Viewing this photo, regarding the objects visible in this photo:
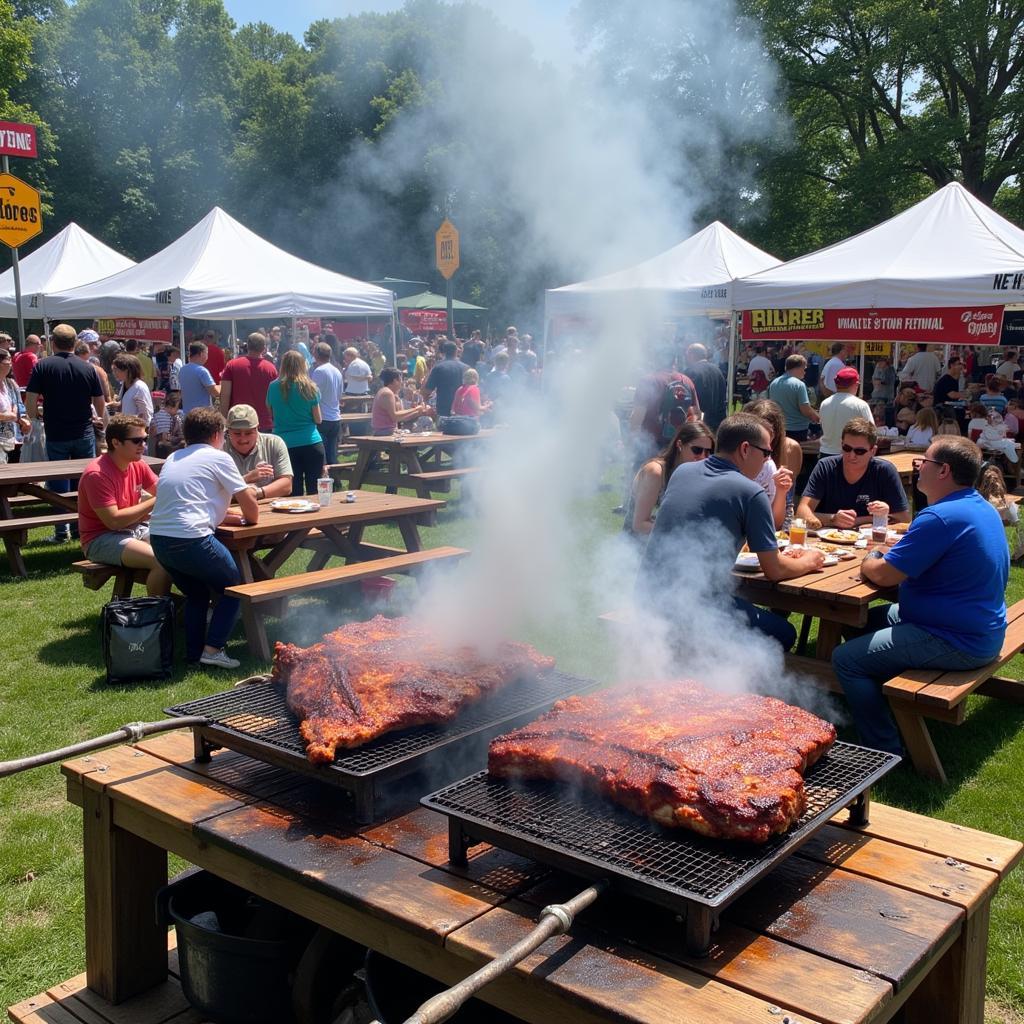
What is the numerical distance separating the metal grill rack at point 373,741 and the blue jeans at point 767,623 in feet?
6.72

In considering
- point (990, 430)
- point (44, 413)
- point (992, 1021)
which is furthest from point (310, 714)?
point (990, 430)

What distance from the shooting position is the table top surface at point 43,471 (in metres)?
8.55

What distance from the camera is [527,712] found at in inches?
117

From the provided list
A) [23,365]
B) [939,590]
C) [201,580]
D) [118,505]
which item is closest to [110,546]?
[118,505]

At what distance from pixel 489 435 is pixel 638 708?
367 inches

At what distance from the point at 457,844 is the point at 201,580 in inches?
169

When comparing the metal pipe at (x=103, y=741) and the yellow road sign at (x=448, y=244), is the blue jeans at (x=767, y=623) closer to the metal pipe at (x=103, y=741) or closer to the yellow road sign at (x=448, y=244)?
the metal pipe at (x=103, y=741)

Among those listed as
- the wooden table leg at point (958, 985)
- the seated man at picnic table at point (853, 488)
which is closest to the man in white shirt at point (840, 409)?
the seated man at picnic table at point (853, 488)

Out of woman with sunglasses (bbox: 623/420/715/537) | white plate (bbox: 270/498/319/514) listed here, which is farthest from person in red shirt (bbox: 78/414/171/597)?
woman with sunglasses (bbox: 623/420/715/537)

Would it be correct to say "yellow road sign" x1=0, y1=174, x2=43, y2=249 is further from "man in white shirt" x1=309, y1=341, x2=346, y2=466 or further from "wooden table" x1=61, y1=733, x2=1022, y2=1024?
"wooden table" x1=61, y1=733, x2=1022, y2=1024

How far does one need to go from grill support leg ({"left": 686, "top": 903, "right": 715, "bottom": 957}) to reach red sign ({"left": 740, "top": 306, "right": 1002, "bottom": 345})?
31.2 ft

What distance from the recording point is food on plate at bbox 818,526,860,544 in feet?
19.3

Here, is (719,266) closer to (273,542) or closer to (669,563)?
(273,542)

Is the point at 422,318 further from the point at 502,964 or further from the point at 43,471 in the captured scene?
the point at 502,964
